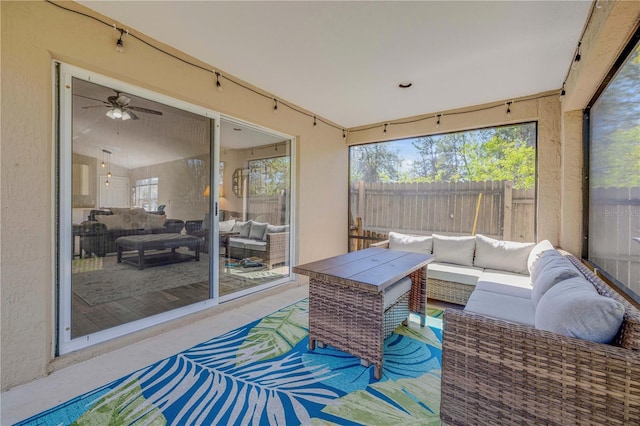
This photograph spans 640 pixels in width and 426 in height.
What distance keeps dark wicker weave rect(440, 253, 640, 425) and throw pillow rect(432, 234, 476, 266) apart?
1927mm

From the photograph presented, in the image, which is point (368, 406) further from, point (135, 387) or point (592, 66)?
point (592, 66)

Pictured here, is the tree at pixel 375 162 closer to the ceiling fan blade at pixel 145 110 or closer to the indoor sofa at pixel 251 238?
the indoor sofa at pixel 251 238

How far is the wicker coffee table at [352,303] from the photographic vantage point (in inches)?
73.3

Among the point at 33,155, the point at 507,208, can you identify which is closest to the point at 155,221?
the point at 33,155

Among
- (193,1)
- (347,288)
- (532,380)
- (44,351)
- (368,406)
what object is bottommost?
(368,406)

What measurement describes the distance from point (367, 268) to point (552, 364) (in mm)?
1181

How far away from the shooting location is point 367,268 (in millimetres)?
2160

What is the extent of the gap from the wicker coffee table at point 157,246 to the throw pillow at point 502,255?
10.8 feet

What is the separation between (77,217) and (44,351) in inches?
35.9

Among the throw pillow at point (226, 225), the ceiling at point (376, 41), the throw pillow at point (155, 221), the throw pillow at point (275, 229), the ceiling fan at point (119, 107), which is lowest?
the throw pillow at point (275, 229)

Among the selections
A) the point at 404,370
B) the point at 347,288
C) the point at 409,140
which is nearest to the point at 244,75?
the point at 347,288

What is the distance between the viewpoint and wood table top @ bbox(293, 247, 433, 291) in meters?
1.84

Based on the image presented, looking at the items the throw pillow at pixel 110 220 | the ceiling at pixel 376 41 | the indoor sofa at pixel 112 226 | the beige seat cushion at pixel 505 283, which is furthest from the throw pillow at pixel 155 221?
the beige seat cushion at pixel 505 283

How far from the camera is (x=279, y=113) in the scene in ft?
11.6
